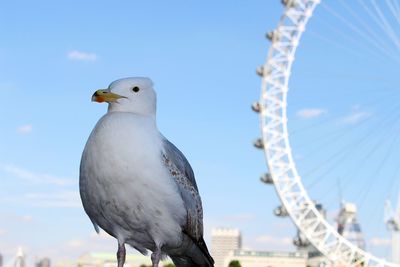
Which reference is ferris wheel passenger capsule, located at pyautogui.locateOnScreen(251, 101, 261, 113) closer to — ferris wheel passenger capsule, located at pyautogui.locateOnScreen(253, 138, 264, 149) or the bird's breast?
ferris wheel passenger capsule, located at pyautogui.locateOnScreen(253, 138, 264, 149)

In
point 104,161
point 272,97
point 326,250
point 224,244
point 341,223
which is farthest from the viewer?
point 224,244

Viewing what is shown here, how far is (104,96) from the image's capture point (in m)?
3.79

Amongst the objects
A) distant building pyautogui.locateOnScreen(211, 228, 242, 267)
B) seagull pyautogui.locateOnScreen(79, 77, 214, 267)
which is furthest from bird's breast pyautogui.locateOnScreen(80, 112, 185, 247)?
distant building pyautogui.locateOnScreen(211, 228, 242, 267)

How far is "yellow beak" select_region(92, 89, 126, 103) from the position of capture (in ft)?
12.3

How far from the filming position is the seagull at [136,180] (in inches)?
148

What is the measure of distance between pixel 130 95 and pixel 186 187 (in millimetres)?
538

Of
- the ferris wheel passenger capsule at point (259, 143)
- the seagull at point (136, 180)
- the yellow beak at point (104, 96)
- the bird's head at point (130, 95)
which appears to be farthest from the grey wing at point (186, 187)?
the ferris wheel passenger capsule at point (259, 143)

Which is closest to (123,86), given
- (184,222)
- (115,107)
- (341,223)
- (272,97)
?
(115,107)

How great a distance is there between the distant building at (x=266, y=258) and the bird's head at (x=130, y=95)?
89.5 meters

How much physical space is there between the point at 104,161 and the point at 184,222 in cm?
52

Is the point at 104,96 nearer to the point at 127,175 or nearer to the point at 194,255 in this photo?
the point at 127,175

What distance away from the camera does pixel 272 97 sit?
98.4 ft

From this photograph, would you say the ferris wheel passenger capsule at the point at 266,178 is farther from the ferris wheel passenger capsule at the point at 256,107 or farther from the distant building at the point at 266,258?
the distant building at the point at 266,258

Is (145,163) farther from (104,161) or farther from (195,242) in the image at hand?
(195,242)
